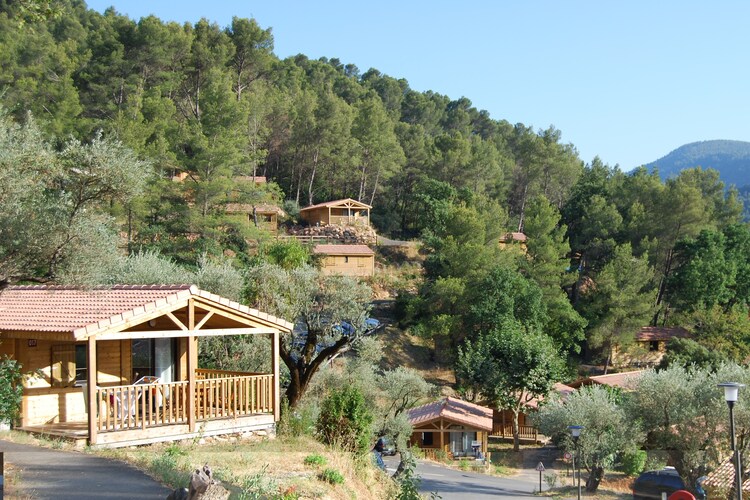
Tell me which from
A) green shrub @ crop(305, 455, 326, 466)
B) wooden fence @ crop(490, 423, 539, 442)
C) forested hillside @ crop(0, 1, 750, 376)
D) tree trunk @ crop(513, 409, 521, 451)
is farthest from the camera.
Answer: forested hillside @ crop(0, 1, 750, 376)

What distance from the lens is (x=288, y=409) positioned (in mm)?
18078

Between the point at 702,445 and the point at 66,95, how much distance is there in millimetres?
39921

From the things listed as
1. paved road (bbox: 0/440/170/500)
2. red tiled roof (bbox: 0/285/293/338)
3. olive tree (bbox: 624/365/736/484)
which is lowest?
olive tree (bbox: 624/365/736/484)

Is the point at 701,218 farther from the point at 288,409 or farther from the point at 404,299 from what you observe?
the point at 288,409

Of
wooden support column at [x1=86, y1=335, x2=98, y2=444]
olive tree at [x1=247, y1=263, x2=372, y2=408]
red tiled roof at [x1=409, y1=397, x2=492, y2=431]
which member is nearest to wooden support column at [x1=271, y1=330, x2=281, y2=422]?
olive tree at [x1=247, y1=263, x2=372, y2=408]

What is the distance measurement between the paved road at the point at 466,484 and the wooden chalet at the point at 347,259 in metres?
22.7

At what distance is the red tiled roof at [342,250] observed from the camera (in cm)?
5403

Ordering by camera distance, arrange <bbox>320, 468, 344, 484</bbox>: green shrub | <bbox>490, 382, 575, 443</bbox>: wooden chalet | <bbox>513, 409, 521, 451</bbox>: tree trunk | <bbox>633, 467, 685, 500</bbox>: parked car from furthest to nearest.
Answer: <bbox>490, 382, 575, 443</bbox>: wooden chalet
<bbox>513, 409, 521, 451</bbox>: tree trunk
<bbox>633, 467, 685, 500</bbox>: parked car
<bbox>320, 468, 344, 484</bbox>: green shrub

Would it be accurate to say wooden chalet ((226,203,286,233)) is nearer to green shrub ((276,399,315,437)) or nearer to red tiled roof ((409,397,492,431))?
red tiled roof ((409,397,492,431))

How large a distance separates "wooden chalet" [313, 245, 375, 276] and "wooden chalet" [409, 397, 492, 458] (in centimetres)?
1894

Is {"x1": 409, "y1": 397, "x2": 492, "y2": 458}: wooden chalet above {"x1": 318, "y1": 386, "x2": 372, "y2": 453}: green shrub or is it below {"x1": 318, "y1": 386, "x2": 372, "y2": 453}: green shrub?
below

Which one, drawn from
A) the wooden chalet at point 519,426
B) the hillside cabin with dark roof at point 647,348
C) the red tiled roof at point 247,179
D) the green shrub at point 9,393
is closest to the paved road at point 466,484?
the wooden chalet at point 519,426

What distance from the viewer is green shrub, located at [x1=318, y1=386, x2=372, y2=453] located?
50.0 feet

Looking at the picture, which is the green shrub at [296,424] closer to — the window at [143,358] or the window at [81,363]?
the window at [143,358]
